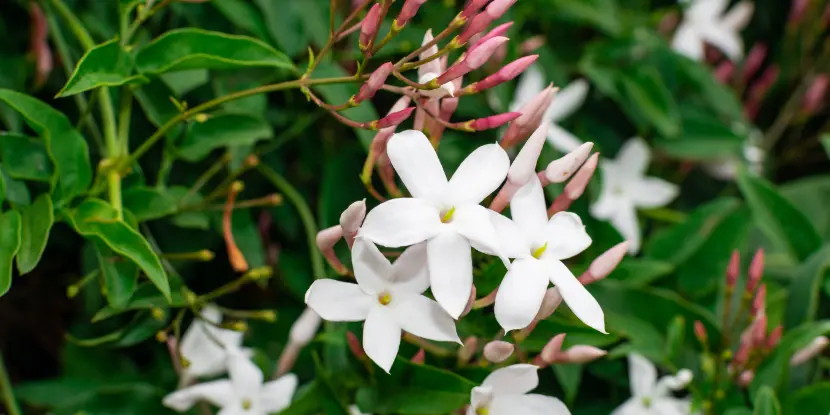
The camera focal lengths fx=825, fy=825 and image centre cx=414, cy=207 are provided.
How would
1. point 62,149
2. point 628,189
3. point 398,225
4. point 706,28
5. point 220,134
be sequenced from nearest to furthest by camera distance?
point 398,225, point 62,149, point 220,134, point 628,189, point 706,28

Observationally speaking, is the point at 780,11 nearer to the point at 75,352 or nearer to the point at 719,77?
the point at 719,77

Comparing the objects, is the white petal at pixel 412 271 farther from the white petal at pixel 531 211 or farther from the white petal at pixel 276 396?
the white petal at pixel 276 396

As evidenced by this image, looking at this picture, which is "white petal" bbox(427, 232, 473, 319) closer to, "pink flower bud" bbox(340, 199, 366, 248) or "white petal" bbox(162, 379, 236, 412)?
"pink flower bud" bbox(340, 199, 366, 248)

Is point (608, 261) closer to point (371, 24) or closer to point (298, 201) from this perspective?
point (371, 24)

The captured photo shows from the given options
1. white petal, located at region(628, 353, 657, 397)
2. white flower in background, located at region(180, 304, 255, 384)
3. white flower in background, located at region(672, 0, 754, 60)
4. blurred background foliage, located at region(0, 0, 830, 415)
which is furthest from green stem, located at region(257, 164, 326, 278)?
white flower in background, located at region(672, 0, 754, 60)

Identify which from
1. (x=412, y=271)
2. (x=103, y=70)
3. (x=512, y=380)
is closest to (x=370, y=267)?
(x=412, y=271)

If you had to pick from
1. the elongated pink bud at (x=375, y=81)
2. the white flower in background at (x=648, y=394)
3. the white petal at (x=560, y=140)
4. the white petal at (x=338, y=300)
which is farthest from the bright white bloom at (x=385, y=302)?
the white petal at (x=560, y=140)

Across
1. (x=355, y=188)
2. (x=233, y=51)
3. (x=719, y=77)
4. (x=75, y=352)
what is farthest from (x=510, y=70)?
(x=719, y=77)
